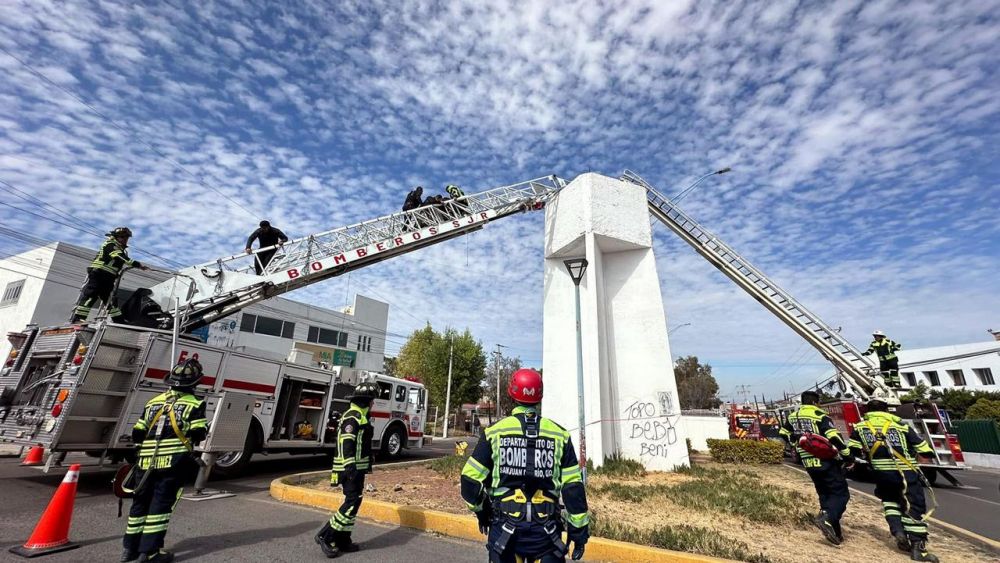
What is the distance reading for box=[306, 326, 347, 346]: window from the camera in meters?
28.8

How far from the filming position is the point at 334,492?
7.22 m

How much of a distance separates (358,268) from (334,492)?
6.03 meters

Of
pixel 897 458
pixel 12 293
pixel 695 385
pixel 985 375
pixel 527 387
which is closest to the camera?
pixel 527 387

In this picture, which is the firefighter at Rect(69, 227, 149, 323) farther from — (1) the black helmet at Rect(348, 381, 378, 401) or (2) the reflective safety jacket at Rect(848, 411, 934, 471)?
(2) the reflective safety jacket at Rect(848, 411, 934, 471)

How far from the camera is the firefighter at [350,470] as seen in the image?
15.7ft

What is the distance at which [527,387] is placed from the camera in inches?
122

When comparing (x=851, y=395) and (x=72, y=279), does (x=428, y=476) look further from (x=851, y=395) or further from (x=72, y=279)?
(x=72, y=279)

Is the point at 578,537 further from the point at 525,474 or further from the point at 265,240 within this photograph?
the point at 265,240

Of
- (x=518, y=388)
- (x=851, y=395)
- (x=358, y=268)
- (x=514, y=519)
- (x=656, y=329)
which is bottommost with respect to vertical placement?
(x=514, y=519)

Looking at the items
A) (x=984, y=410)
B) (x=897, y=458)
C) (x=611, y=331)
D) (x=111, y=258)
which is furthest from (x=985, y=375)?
(x=111, y=258)

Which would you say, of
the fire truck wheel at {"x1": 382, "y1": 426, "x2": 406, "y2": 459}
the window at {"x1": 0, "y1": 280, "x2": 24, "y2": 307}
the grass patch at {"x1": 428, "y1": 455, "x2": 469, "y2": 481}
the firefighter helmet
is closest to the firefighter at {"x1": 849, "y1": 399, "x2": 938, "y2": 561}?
the firefighter helmet

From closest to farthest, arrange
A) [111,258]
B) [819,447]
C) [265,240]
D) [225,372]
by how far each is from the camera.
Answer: [819,447], [111,258], [225,372], [265,240]

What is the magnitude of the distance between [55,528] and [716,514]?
8.45 m

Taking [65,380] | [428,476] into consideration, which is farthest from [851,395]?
[65,380]
